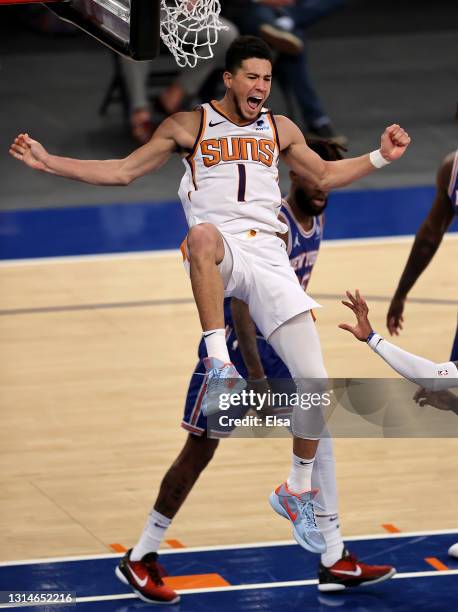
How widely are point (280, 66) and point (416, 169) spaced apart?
205 cm

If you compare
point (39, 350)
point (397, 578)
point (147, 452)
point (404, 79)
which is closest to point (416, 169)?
point (404, 79)

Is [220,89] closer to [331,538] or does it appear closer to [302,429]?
[331,538]

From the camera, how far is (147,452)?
930cm

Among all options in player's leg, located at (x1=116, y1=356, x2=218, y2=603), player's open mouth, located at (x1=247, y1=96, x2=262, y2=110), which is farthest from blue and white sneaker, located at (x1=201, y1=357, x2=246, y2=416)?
player's open mouth, located at (x1=247, y1=96, x2=262, y2=110)

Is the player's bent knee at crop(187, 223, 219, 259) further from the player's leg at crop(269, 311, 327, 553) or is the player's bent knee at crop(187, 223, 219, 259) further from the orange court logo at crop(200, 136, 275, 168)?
the player's leg at crop(269, 311, 327, 553)

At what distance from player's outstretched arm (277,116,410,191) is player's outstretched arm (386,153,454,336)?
1025mm

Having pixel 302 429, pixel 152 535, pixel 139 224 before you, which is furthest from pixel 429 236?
pixel 139 224

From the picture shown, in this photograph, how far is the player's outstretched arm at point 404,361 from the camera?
680 cm

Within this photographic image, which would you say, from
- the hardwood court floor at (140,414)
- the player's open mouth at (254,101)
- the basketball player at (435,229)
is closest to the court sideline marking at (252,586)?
the hardwood court floor at (140,414)

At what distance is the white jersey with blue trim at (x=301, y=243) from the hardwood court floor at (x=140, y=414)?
1.62 m

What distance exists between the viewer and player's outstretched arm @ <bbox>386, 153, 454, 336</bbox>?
310 inches

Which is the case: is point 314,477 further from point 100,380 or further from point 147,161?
point 100,380

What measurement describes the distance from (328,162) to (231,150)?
0.59 m

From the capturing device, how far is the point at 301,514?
6.89 m
